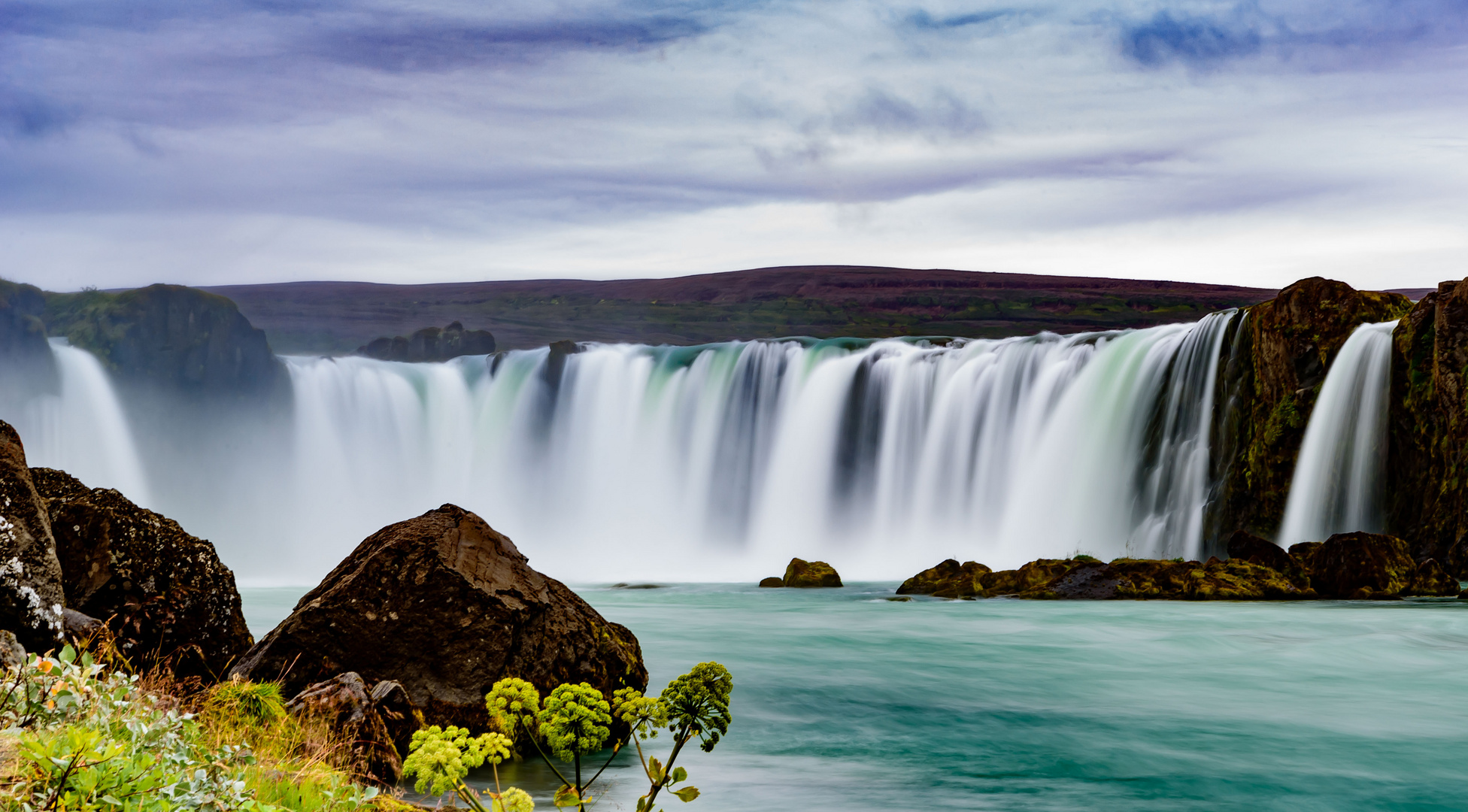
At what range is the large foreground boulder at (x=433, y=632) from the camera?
647 centimetres

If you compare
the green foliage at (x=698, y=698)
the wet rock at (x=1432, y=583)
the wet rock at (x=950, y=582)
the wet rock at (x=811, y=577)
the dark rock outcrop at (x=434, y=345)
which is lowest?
the wet rock at (x=811, y=577)

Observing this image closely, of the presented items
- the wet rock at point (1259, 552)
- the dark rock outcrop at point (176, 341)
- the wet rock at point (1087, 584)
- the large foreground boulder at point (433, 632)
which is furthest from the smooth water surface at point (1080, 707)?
the dark rock outcrop at point (176, 341)

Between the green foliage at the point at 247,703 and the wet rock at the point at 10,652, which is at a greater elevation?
the wet rock at the point at 10,652

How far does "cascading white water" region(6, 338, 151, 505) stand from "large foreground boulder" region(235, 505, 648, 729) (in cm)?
3127

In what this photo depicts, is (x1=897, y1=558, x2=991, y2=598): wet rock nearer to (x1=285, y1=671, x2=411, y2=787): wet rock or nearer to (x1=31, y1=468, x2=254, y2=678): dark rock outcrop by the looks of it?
(x1=31, y1=468, x2=254, y2=678): dark rock outcrop

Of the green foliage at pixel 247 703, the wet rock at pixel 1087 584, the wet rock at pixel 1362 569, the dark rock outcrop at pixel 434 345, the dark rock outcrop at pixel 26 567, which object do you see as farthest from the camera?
the dark rock outcrop at pixel 434 345

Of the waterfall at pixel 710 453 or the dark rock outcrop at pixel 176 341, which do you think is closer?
the waterfall at pixel 710 453

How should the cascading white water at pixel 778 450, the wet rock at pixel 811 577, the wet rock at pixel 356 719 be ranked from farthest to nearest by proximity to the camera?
the cascading white water at pixel 778 450 < the wet rock at pixel 811 577 < the wet rock at pixel 356 719

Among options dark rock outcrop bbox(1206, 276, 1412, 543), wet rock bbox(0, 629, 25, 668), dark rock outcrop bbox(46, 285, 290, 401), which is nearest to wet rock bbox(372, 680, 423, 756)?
wet rock bbox(0, 629, 25, 668)

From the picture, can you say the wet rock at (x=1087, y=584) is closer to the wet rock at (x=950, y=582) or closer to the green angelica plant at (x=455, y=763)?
the wet rock at (x=950, y=582)

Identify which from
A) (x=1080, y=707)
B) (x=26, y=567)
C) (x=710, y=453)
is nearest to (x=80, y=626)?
(x=26, y=567)

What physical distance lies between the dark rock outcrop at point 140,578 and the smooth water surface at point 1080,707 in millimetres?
1953

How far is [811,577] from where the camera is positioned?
2353cm

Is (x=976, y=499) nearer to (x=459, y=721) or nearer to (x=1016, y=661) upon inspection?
(x=1016, y=661)
